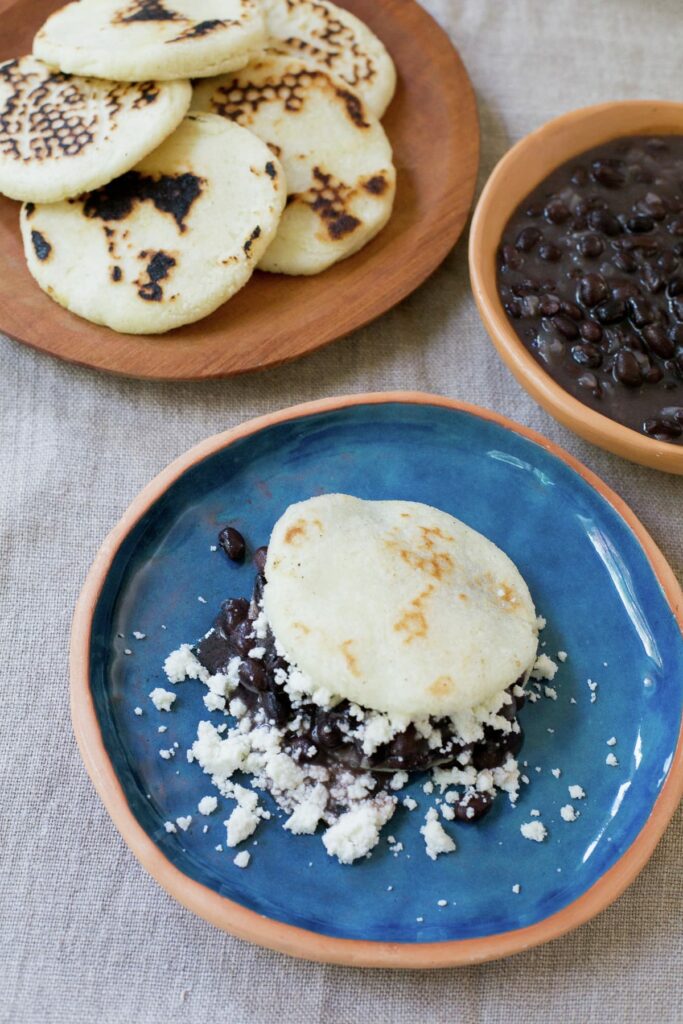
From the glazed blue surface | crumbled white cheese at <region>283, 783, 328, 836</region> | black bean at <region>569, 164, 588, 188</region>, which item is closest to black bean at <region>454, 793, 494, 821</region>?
the glazed blue surface

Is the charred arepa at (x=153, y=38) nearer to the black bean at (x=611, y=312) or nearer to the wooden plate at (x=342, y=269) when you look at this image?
the wooden plate at (x=342, y=269)

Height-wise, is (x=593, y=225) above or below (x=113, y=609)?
above

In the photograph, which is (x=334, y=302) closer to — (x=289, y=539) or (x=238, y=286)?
(x=238, y=286)

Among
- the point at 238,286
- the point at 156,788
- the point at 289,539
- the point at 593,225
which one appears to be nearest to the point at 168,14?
the point at 238,286

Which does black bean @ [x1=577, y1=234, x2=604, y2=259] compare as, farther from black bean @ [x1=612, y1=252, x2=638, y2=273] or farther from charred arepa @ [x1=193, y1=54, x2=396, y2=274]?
charred arepa @ [x1=193, y1=54, x2=396, y2=274]

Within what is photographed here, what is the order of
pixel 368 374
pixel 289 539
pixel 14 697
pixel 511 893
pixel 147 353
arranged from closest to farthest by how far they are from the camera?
pixel 511 893, pixel 289 539, pixel 14 697, pixel 147 353, pixel 368 374
